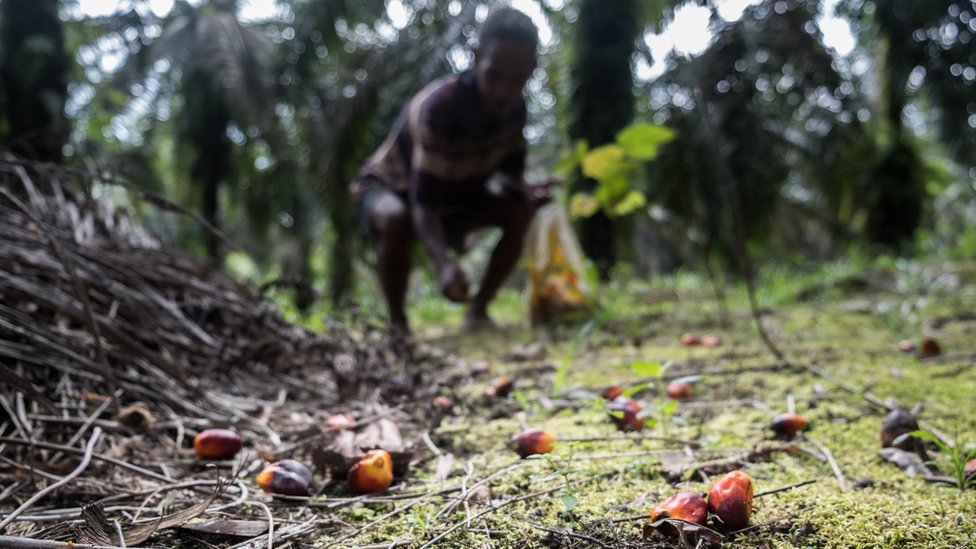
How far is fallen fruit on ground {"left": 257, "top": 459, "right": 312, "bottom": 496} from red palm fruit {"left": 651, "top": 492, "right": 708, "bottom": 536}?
51cm

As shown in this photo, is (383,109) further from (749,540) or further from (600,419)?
(749,540)

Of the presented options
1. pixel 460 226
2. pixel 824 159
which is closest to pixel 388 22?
pixel 460 226

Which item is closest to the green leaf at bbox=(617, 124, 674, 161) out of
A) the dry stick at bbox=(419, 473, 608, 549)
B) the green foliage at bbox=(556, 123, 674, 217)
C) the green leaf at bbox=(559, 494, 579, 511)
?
the green foliage at bbox=(556, 123, 674, 217)

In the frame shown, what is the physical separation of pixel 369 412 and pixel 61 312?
2.28ft

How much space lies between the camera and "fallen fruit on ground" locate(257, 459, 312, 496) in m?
0.92

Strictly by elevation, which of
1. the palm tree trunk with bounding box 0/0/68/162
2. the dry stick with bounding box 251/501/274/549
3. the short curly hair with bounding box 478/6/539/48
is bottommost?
the dry stick with bounding box 251/501/274/549

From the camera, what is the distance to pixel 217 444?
A: 1.09 m

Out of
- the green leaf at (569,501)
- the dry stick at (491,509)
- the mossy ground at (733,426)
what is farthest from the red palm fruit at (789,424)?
the green leaf at (569,501)

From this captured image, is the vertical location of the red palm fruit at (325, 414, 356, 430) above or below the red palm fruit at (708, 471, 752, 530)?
above

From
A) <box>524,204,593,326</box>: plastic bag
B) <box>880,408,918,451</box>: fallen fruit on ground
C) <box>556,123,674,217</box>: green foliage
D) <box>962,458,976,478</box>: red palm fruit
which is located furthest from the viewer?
<box>524,204,593,326</box>: plastic bag

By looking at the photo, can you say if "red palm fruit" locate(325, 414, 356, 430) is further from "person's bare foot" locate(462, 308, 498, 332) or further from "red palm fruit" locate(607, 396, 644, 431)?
"person's bare foot" locate(462, 308, 498, 332)

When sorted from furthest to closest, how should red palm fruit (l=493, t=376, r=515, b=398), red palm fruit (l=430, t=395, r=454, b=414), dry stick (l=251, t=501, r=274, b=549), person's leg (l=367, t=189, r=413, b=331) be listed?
1. person's leg (l=367, t=189, r=413, b=331)
2. red palm fruit (l=493, t=376, r=515, b=398)
3. red palm fruit (l=430, t=395, r=454, b=414)
4. dry stick (l=251, t=501, r=274, b=549)

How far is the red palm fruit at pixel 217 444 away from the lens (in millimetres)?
1093

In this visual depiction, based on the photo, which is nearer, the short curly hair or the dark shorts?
the short curly hair
